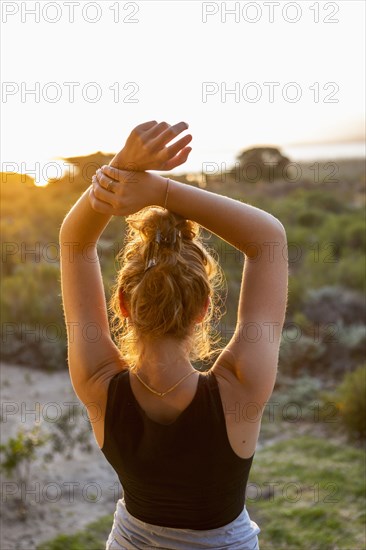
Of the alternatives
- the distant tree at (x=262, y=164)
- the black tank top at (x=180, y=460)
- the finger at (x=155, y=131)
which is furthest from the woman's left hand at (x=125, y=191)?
the distant tree at (x=262, y=164)

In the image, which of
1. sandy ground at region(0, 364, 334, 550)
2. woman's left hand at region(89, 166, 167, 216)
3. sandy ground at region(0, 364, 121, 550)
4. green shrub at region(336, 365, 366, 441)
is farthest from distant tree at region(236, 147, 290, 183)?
woman's left hand at region(89, 166, 167, 216)

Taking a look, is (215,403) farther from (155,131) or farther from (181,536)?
(155,131)

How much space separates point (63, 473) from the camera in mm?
5547

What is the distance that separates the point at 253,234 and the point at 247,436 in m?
0.47

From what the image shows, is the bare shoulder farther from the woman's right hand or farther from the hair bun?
the woman's right hand

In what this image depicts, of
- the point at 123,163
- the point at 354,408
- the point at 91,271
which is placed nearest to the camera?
the point at 123,163

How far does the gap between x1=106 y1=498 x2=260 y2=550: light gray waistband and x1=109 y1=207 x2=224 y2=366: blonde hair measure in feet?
1.26

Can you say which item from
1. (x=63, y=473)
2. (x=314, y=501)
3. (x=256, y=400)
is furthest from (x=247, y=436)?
(x=63, y=473)

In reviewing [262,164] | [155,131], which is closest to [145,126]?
[155,131]

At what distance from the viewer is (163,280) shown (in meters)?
1.57

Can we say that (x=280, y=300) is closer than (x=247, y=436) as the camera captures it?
No

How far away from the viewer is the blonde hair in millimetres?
1573

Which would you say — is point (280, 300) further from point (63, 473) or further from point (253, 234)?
point (63, 473)

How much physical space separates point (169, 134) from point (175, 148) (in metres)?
0.05
